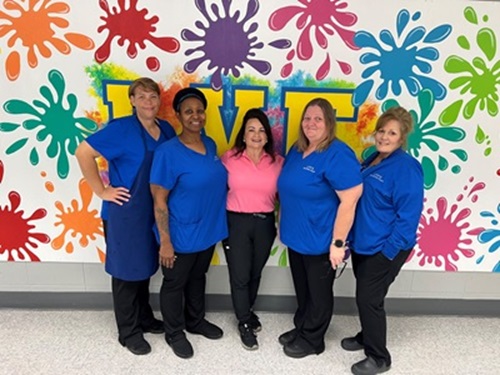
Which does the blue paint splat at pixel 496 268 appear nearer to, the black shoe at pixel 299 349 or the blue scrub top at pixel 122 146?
the black shoe at pixel 299 349

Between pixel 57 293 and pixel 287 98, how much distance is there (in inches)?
75.0

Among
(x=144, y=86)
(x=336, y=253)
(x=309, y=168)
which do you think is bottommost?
(x=336, y=253)

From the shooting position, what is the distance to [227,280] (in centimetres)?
276

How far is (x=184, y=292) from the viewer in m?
2.53

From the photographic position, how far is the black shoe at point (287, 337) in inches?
98.5

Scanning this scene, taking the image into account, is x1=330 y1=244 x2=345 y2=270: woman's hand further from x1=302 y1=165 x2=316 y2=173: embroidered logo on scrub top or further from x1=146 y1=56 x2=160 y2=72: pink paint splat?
x1=146 y1=56 x2=160 y2=72: pink paint splat

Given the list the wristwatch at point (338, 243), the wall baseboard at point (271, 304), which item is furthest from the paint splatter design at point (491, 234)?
the wristwatch at point (338, 243)

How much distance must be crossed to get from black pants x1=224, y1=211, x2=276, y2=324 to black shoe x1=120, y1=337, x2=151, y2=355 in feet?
1.78

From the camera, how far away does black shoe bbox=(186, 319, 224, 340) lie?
2.55 metres

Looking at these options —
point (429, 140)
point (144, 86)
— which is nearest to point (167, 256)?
point (144, 86)

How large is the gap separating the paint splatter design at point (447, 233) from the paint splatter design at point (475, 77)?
0.42 meters

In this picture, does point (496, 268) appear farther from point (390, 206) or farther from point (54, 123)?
point (54, 123)

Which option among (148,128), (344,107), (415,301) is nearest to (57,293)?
(148,128)

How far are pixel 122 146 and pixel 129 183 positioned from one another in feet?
0.61
